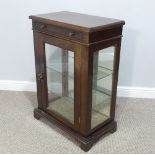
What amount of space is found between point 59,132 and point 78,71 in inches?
20.0

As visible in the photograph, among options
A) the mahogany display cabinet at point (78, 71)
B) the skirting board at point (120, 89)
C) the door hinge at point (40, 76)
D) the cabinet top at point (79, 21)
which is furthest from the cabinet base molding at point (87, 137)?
the cabinet top at point (79, 21)

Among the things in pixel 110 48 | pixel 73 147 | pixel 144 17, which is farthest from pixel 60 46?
pixel 144 17

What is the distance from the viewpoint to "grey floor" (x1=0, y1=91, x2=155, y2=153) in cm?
147

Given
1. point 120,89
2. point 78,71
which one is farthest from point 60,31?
point 120,89

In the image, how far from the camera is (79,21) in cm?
132

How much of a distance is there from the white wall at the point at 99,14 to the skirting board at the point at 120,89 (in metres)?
0.03

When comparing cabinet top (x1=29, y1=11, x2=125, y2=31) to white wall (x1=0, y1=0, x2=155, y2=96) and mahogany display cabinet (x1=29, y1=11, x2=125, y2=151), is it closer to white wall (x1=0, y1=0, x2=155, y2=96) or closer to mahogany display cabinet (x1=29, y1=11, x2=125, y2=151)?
mahogany display cabinet (x1=29, y1=11, x2=125, y2=151)

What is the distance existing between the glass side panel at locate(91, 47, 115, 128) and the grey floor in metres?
0.16

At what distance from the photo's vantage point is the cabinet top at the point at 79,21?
1216mm

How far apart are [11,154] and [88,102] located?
54 centimetres

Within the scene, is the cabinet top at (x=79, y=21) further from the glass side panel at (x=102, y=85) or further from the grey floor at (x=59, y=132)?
the grey floor at (x=59, y=132)

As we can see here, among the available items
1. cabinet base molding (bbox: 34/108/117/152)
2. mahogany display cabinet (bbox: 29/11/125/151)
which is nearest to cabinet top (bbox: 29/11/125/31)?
mahogany display cabinet (bbox: 29/11/125/151)

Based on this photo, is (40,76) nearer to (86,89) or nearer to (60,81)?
(60,81)

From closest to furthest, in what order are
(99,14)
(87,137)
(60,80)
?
(87,137) < (60,80) < (99,14)
